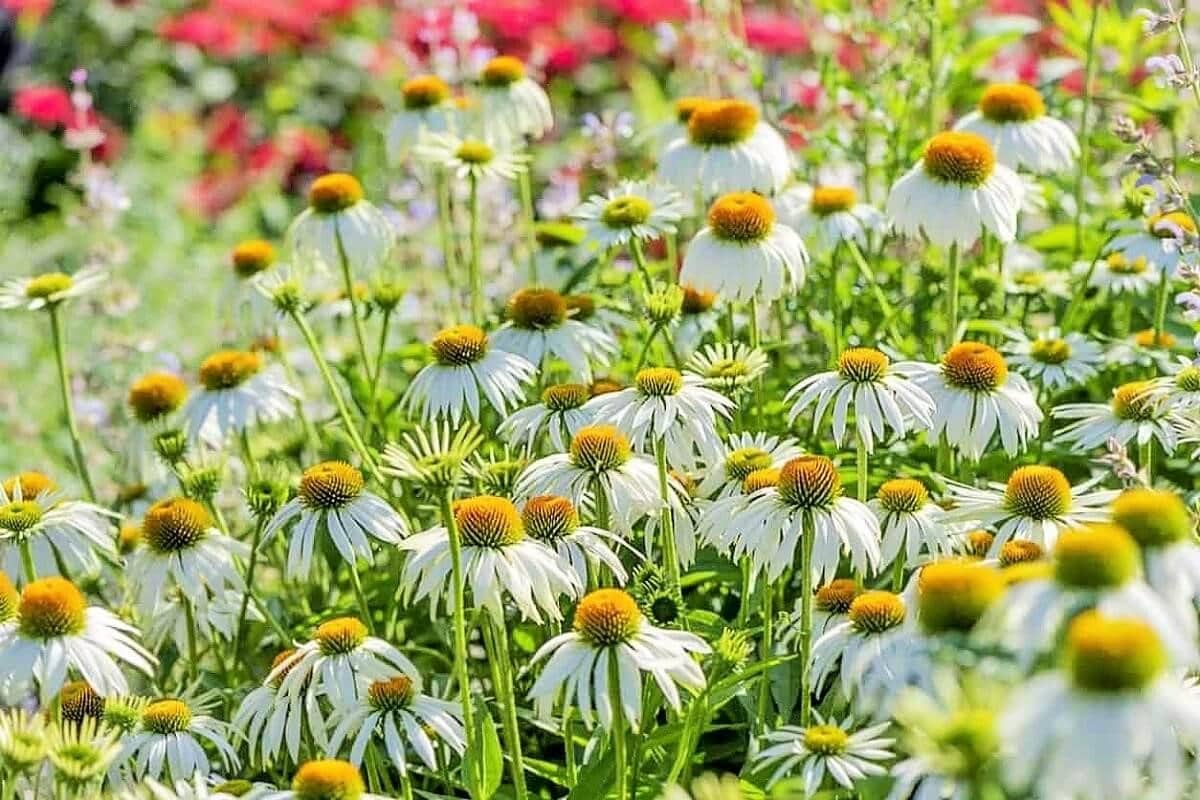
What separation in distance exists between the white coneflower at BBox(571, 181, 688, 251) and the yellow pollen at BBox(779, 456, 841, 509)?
2.88 feet

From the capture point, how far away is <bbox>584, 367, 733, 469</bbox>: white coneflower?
2277 mm

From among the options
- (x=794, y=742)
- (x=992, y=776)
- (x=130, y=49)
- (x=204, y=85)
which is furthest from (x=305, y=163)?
(x=992, y=776)

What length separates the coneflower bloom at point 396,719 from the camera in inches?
80.7

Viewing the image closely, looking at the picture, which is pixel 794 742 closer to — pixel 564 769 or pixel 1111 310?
pixel 564 769

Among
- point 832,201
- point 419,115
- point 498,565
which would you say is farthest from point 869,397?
point 419,115

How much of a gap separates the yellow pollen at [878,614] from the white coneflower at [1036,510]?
15 centimetres

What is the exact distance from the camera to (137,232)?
5.67 meters

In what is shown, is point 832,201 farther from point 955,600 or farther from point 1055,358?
point 955,600

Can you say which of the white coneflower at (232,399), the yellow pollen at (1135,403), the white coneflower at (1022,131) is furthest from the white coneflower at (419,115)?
the yellow pollen at (1135,403)

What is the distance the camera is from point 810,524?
→ 2.09 meters

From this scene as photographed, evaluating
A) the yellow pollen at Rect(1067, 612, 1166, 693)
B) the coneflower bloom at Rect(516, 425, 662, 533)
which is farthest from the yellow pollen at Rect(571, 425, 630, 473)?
the yellow pollen at Rect(1067, 612, 1166, 693)

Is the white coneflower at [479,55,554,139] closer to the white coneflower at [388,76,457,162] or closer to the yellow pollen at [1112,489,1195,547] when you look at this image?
the white coneflower at [388,76,457,162]

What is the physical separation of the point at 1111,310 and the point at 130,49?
4433 mm

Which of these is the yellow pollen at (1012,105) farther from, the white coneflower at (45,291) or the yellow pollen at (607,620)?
the white coneflower at (45,291)
